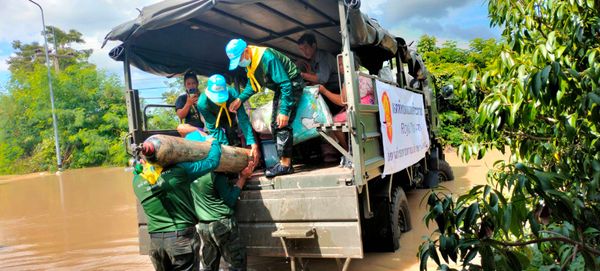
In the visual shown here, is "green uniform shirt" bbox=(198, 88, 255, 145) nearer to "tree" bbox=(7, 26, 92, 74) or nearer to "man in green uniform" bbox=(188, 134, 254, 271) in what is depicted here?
"man in green uniform" bbox=(188, 134, 254, 271)

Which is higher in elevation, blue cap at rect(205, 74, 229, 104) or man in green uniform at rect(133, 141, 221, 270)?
blue cap at rect(205, 74, 229, 104)

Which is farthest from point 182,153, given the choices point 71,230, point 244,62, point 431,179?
point 71,230

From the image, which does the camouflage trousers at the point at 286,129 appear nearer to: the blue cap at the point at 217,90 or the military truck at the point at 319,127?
the military truck at the point at 319,127

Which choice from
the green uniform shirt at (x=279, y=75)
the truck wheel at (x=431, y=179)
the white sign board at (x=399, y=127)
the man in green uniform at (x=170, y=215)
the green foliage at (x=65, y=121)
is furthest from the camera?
the green foliage at (x=65, y=121)

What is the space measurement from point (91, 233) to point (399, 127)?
6426mm

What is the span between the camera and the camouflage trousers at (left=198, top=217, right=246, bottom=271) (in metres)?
3.84

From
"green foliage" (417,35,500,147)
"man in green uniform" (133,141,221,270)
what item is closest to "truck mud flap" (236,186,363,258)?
"man in green uniform" (133,141,221,270)

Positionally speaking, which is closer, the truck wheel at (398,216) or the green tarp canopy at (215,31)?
the green tarp canopy at (215,31)

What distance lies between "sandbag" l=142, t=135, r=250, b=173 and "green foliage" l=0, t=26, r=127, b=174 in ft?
72.2

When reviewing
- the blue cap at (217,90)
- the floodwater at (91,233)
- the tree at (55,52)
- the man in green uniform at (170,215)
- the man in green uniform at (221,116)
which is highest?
the tree at (55,52)

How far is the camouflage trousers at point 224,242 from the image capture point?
12.6ft

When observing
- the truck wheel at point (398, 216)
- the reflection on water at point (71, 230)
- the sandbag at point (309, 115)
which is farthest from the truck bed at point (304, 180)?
the reflection on water at point (71, 230)

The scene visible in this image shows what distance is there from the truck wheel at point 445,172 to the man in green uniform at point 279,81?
5.84 meters

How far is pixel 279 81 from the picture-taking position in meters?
4.26
